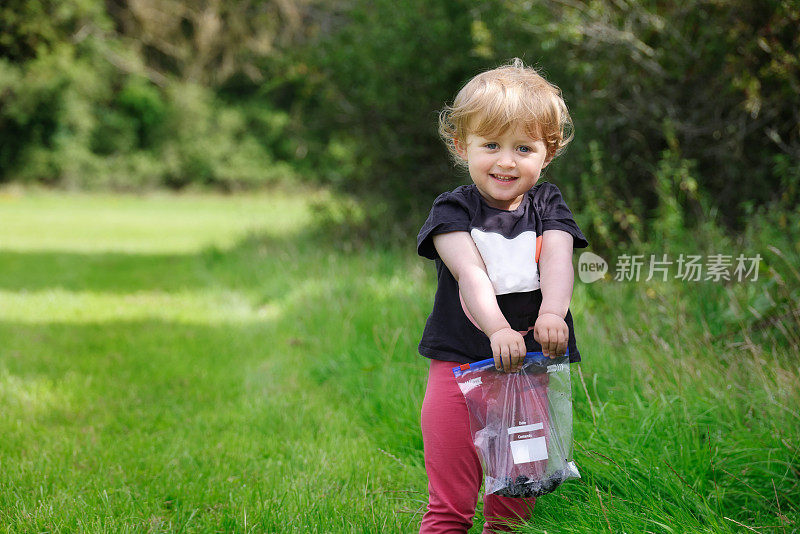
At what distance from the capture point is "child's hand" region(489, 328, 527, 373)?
6.86 ft

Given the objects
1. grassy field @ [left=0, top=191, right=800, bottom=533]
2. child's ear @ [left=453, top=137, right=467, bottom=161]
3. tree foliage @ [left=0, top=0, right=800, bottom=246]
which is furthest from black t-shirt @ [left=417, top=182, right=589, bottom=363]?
tree foliage @ [left=0, top=0, right=800, bottom=246]

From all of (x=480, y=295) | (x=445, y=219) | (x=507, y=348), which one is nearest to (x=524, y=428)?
(x=507, y=348)

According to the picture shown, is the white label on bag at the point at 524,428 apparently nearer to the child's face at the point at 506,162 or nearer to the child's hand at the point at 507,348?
the child's hand at the point at 507,348

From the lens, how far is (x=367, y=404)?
387cm

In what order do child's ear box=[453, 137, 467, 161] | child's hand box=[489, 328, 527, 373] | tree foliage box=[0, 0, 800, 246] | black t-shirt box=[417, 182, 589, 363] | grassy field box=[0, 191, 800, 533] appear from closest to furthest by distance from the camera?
1. child's hand box=[489, 328, 527, 373]
2. black t-shirt box=[417, 182, 589, 363]
3. child's ear box=[453, 137, 467, 161]
4. grassy field box=[0, 191, 800, 533]
5. tree foliage box=[0, 0, 800, 246]

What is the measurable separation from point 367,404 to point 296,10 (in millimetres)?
11700

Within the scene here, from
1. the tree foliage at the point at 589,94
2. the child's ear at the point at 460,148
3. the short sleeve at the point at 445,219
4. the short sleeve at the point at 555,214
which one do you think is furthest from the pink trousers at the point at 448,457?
the tree foliage at the point at 589,94

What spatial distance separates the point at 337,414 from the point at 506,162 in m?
1.98

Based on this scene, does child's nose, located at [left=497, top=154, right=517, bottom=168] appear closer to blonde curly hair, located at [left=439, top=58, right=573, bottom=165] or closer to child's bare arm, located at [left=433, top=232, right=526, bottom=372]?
blonde curly hair, located at [left=439, top=58, right=573, bottom=165]

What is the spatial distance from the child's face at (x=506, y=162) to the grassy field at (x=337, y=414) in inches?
39.4

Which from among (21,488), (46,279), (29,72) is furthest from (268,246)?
(29,72)

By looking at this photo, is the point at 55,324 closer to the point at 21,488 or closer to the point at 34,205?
the point at 21,488

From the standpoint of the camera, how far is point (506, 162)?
2.29 m

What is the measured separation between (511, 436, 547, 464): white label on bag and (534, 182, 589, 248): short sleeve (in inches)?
24.1
